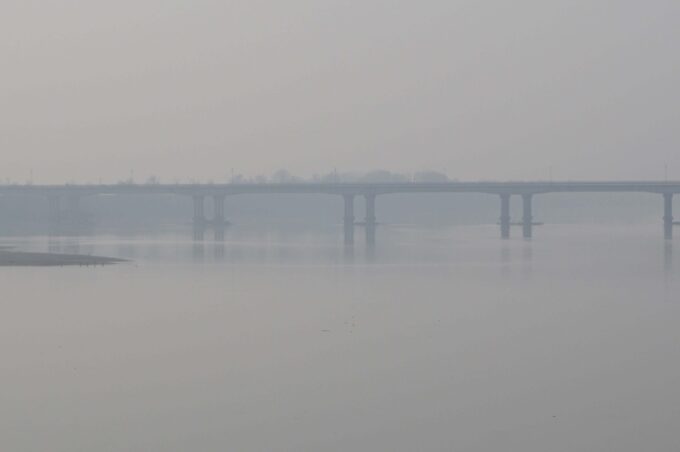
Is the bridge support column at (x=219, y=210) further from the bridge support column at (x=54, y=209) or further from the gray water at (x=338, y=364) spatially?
the gray water at (x=338, y=364)

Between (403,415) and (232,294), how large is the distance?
26.3 m

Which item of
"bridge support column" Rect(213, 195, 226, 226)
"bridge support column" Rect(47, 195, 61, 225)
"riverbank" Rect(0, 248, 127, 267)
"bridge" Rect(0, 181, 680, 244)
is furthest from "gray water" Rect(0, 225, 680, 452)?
"bridge support column" Rect(47, 195, 61, 225)

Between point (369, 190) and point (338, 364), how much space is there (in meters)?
125

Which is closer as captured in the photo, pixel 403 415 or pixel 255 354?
pixel 403 415

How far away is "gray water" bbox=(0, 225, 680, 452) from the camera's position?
69.8ft

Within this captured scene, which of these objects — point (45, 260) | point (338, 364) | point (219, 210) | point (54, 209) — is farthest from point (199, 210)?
point (338, 364)

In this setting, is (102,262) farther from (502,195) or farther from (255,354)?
(502,195)

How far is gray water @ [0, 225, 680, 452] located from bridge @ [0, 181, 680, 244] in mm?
85821

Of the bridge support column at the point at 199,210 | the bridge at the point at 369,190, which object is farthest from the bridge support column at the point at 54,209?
→ the bridge support column at the point at 199,210

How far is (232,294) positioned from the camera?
159 ft

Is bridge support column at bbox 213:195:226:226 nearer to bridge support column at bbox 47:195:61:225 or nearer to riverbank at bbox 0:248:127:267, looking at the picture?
bridge support column at bbox 47:195:61:225

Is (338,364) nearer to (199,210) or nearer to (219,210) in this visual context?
(199,210)

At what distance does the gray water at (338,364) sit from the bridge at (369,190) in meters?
Answer: 85.8

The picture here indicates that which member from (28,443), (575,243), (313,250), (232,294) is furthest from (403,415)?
(575,243)
